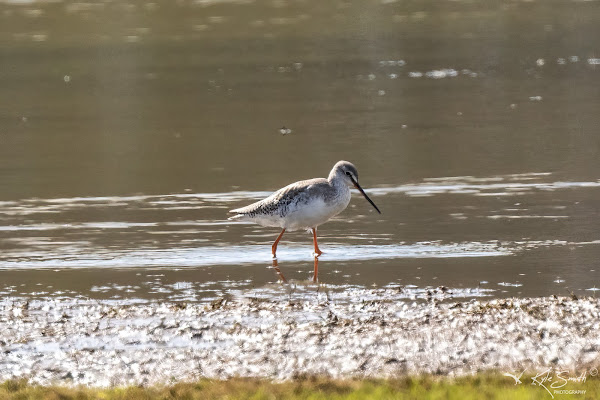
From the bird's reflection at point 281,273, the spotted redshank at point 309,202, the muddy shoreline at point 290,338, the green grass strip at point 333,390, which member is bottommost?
the green grass strip at point 333,390

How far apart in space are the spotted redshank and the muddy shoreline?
2.12 m

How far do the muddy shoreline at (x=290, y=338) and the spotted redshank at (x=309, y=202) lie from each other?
6.97 ft

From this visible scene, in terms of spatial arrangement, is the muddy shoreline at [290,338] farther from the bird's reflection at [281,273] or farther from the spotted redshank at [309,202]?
the spotted redshank at [309,202]

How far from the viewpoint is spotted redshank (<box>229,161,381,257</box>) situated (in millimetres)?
11430

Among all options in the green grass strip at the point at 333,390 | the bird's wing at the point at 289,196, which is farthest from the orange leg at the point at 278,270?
the green grass strip at the point at 333,390

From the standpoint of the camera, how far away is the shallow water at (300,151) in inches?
421

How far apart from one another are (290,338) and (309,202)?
3586 mm

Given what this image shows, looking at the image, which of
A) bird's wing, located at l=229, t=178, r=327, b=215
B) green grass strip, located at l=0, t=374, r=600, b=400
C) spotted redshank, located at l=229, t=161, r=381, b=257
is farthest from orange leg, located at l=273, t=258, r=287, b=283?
green grass strip, located at l=0, t=374, r=600, b=400

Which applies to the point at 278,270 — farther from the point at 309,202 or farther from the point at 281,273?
the point at 309,202

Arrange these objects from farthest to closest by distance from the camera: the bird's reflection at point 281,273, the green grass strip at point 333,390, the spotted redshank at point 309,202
Answer: the spotted redshank at point 309,202 < the bird's reflection at point 281,273 < the green grass strip at point 333,390

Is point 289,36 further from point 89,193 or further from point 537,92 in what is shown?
point 89,193

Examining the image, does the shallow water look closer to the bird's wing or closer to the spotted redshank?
the spotted redshank

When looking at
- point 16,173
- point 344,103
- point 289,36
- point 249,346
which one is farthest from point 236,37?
point 249,346

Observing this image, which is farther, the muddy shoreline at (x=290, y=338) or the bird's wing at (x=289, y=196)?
the bird's wing at (x=289, y=196)
